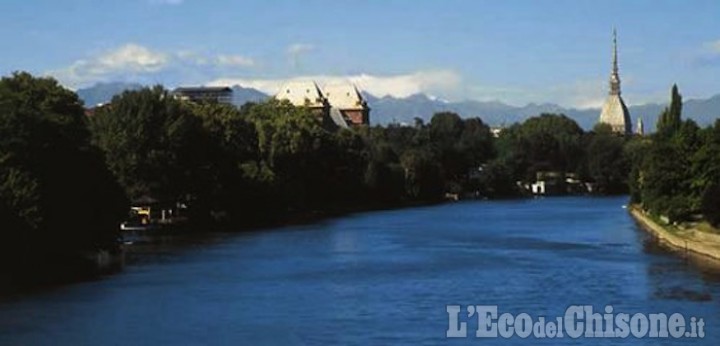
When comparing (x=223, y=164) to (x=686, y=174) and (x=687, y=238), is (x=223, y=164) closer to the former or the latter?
(x=686, y=174)

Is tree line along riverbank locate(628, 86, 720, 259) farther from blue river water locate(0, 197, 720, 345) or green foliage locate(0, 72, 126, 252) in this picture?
green foliage locate(0, 72, 126, 252)

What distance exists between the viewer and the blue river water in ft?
108

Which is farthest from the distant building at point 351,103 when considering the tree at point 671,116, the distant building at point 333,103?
the tree at point 671,116

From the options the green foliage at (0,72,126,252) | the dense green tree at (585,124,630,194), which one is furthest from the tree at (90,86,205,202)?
the dense green tree at (585,124,630,194)

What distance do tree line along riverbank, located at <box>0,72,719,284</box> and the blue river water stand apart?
135 inches

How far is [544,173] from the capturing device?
542 feet

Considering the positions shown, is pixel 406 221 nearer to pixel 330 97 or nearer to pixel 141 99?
pixel 141 99

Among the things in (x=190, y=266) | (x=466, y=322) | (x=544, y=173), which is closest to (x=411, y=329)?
(x=466, y=322)

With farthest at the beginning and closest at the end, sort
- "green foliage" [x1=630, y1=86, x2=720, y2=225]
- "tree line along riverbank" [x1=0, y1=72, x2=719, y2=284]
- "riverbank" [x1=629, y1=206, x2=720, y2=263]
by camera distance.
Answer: "green foliage" [x1=630, y1=86, x2=720, y2=225], "riverbank" [x1=629, y1=206, x2=720, y2=263], "tree line along riverbank" [x1=0, y1=72, x2=719, y2=284]

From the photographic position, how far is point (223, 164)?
85.6m

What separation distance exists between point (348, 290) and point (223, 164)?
44508 mm

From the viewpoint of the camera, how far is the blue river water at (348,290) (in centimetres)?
3281

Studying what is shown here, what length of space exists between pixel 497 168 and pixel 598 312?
116 m

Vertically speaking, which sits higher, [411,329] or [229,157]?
[229,157]
